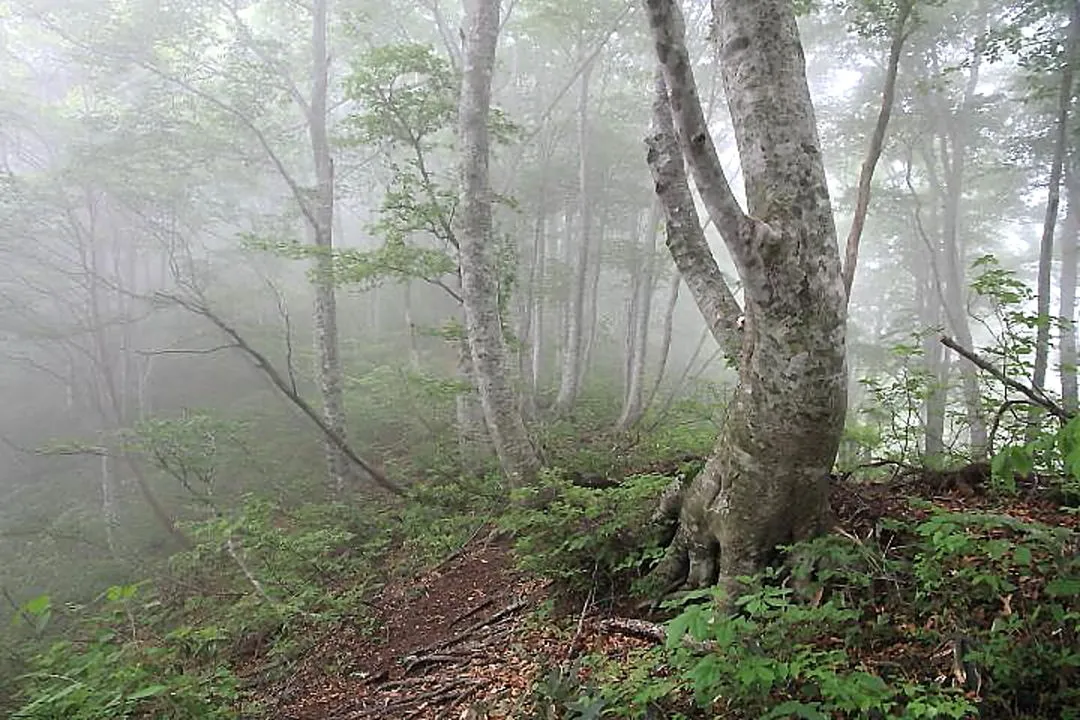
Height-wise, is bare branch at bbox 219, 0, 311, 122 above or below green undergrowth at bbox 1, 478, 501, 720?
above

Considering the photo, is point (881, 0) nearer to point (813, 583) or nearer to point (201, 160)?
point (813, 583)

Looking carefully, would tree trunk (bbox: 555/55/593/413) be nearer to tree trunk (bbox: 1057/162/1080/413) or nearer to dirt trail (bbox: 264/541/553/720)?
dirt trail (bbox: 264/541/553/720)

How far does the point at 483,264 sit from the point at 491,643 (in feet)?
13.9

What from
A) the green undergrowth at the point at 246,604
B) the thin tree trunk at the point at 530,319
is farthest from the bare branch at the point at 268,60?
the green undergrowth at the point at 246,604

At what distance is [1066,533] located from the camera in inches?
115

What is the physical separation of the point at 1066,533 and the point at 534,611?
3.29 meters

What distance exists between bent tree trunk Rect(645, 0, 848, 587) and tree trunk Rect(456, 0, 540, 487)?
160 inches

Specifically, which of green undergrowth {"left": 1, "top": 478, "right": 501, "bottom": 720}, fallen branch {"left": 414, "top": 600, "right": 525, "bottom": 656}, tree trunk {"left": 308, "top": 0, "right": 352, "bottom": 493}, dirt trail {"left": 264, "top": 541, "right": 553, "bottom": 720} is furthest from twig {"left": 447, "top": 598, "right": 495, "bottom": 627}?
tree trunk {"left": 308, "top": 0, "right": 352, "bottom": 493}

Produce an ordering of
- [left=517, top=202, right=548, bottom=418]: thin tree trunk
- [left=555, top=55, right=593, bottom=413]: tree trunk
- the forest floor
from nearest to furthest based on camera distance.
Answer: the forest floor, [left=517, top=202, right=548, bottom=418]: thin tree trunk, [left=555, top=55, right=593, bottom=413]: tree trunk

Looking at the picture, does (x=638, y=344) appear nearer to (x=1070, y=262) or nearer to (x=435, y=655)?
(x=435, y=655)

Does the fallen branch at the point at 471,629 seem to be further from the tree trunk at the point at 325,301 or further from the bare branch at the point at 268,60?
the bare branch at the point at 268,60

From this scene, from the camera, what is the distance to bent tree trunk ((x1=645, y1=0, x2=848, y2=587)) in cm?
329

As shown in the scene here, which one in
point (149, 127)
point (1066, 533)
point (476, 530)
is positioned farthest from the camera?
point (149, 127)

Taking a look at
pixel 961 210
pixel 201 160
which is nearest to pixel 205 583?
pixel 201 160
